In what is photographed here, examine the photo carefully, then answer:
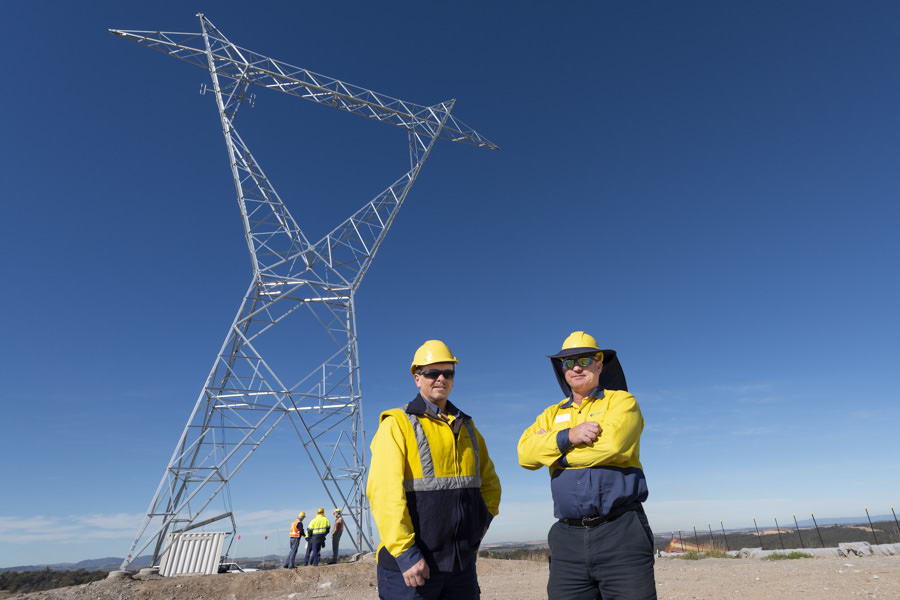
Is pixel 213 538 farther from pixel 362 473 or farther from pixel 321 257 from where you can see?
pixel 321 257

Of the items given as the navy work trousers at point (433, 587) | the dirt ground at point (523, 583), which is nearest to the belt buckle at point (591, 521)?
Answer: the navy work trousers at point (433, 587)

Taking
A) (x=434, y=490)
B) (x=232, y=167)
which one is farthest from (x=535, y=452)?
(x=232, y=167)

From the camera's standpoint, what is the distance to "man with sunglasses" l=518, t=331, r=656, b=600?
2938 mm

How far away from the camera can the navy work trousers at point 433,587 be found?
2.76 metres

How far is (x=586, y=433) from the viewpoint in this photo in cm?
308

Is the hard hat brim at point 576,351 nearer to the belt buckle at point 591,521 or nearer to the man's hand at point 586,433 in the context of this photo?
the man's hand at point 586,433

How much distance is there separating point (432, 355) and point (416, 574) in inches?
49.2

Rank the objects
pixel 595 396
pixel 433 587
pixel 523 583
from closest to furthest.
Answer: pixel 433 587 < pixel 595 396 < pixel 523 583

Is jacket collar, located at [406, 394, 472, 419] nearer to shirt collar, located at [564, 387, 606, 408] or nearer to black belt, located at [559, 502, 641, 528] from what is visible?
shirt collar, located at [564, 387, 606, 408]

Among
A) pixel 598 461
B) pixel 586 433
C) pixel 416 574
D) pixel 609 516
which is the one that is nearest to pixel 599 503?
pixel 609 516

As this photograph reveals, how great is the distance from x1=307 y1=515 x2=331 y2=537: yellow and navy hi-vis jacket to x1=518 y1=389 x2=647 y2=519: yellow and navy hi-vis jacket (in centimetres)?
1488

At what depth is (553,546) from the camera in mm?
3250

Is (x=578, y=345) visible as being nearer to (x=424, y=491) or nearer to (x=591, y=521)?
(x=591, y=521)

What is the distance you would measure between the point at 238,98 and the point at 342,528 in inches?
593
